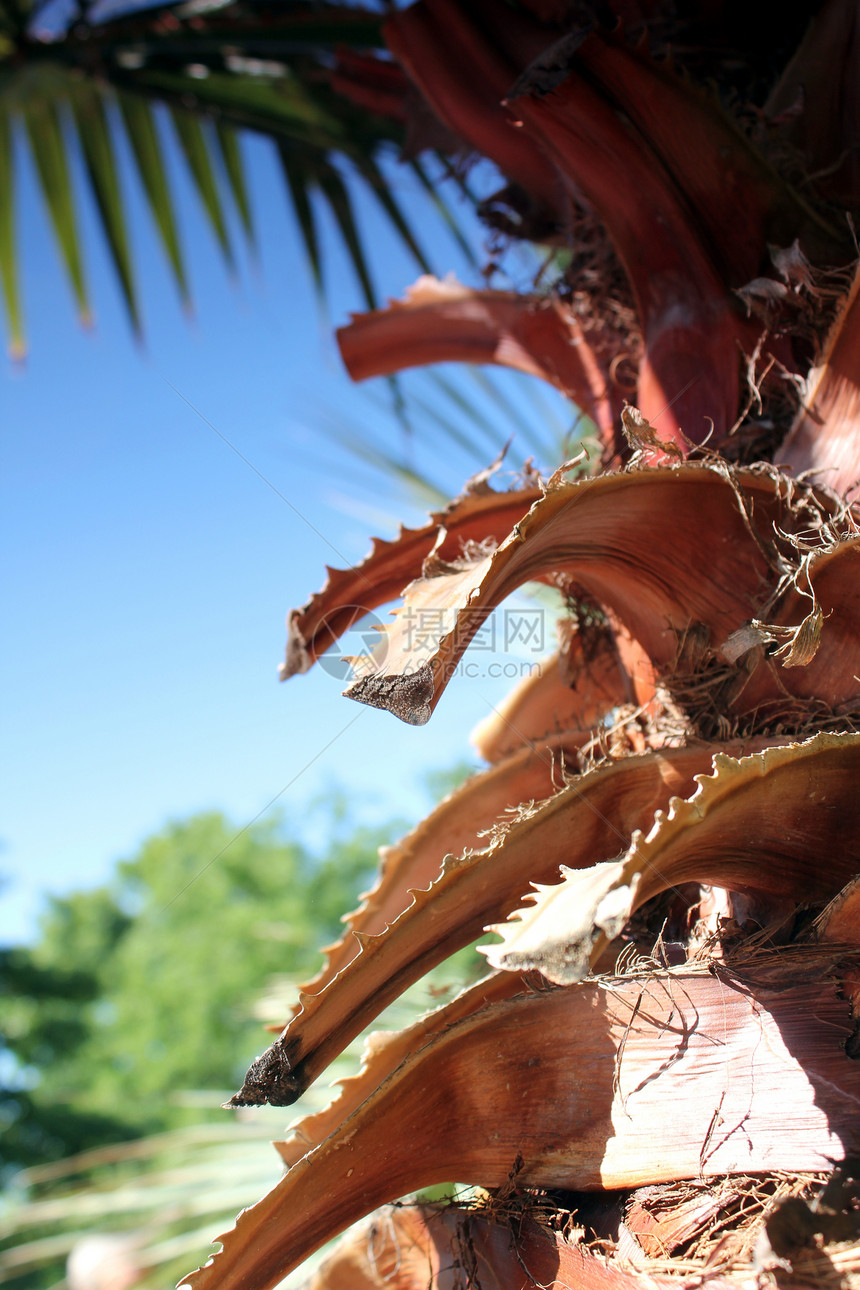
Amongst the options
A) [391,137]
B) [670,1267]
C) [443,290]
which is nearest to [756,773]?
[670,1267]

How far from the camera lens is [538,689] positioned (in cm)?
161

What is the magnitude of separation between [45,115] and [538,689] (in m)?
2.21

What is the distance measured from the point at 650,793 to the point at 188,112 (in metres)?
2.35

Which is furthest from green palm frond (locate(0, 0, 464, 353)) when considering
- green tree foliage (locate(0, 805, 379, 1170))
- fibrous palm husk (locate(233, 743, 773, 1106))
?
green tree foliage (locate(0, 805, 379, 1170))

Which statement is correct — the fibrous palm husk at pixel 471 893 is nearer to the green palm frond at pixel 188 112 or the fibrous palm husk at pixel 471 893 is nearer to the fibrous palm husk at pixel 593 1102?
the fibrous palm husk at pixel 593 1102

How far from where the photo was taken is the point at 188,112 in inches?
97.0

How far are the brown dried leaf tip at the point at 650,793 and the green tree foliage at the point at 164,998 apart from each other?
40.8 ft

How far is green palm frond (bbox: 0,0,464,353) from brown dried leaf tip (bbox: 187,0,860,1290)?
2.95 feet

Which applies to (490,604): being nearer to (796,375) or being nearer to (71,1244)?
(796,375)

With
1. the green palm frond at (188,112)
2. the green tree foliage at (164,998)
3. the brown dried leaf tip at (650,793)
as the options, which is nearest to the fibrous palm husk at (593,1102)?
the brown dried leaf tip at (650,793)

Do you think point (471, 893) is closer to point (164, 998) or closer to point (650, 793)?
point (650, 793)

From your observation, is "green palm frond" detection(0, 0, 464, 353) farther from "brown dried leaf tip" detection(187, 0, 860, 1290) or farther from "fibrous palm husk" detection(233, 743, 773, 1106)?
"fibrous palm husk" detection(233, 743, 773, 1106)

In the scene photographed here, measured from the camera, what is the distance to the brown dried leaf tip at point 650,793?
81cm

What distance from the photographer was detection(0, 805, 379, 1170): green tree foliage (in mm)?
13633
